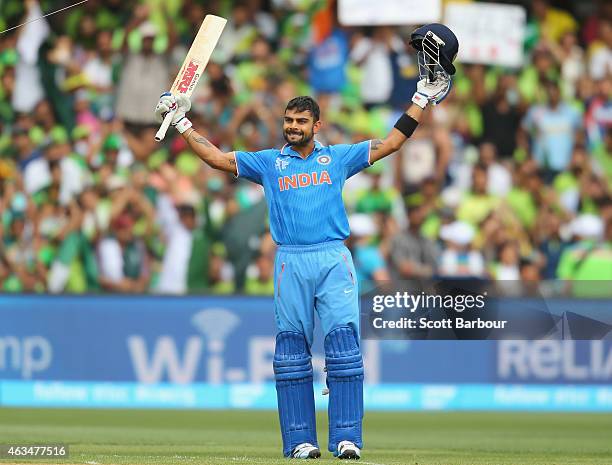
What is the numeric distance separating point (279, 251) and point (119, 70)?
10.00 metres

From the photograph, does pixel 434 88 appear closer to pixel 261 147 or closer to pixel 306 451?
pixel 306 451

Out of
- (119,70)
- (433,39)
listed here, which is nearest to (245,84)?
(119,70)

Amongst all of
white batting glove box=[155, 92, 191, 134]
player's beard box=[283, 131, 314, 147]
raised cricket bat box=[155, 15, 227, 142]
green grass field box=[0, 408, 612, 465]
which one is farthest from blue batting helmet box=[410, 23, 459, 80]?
green grass field box=[0, 408, 612, 465]

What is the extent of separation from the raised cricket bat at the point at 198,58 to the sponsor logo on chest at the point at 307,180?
0.93 m

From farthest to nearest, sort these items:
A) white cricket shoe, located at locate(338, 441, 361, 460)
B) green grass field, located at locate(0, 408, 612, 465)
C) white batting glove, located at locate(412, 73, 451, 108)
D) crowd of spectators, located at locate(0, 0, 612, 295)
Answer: crowd of spectators, located at locate(0, 0, 612, 295) < green grass field, located at locate(0, 408, 612, 465) < white batting glove, located at locate(412, 73, 451, 108) < white cricket shoe, located at locate(338, 441, 361, 460)

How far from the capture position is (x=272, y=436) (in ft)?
41.7

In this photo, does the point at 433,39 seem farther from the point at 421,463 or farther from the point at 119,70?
the point at 119,70

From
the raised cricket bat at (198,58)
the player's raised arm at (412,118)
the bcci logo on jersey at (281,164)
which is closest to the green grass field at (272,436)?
the bcci logo on jersey at (281,164)

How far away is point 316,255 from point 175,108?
1.31m

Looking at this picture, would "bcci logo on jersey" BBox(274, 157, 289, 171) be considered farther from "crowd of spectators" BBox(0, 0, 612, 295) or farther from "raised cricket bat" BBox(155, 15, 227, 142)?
"crowd of spectators" BBox(0, 0, 612, 295)

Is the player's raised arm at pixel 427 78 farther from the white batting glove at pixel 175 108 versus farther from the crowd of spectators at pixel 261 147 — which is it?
the crowd of spectators at pixel 261 147

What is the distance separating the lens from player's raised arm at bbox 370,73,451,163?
29.8 ft

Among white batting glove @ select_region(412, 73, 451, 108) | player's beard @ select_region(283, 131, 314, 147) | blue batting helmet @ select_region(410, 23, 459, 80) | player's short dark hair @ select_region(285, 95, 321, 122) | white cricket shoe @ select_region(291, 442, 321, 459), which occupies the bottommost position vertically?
white cricket shoe @ select_region(291, 442, 321, 459)

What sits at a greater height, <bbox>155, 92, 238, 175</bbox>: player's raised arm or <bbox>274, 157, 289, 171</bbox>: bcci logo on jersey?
<bbox>155, 92, 238, 175</bbox>: player's raised arm
